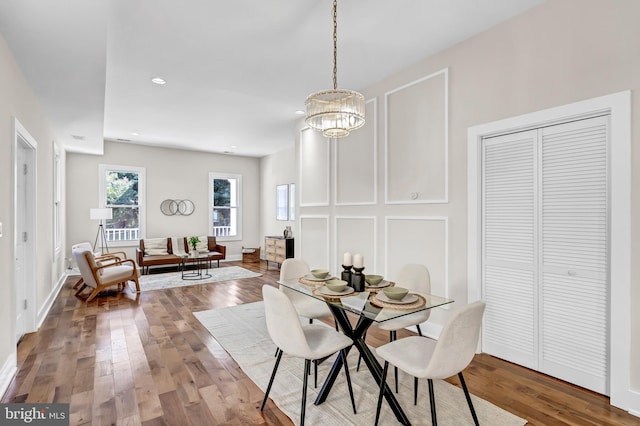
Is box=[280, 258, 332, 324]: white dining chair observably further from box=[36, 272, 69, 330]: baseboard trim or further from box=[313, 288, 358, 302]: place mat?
box=[36, 272, 69, 330]: baseboard trim

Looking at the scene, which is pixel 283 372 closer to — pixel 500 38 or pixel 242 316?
pixel 242 316

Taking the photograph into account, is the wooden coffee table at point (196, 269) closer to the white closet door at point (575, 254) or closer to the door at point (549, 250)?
the door at point (549, 250)

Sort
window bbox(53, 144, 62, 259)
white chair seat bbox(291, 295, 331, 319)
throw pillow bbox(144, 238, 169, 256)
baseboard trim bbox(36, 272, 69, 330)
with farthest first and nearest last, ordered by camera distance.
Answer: throw pillow bbox(144, 238, 169, 256) → window bbox(53, 144, 62, 259) → baseboard trim bbox(36, 272, 69, 330) → white chair seat bbox(291, 295, 331, 319)

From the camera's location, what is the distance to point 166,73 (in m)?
3.67

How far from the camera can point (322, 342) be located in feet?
6.87

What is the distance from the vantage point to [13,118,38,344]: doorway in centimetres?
346

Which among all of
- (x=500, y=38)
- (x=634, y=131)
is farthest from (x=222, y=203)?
(x=634, y=131)

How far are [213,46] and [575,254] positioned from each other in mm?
3532

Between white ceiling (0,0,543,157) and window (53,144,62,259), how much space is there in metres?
0.87

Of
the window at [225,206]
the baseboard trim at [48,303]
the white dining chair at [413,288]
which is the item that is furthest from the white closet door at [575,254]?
the window at [225,206]

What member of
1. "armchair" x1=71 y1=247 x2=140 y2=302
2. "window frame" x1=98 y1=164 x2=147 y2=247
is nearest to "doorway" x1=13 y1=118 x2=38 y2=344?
"armchair" x1=71 y1=247 x2=140 y2=302

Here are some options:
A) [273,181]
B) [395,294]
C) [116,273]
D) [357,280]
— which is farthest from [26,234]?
[273,181]

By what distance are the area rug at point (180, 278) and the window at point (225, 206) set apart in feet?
5.13

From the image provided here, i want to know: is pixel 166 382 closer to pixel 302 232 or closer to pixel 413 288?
pixel 413 288
